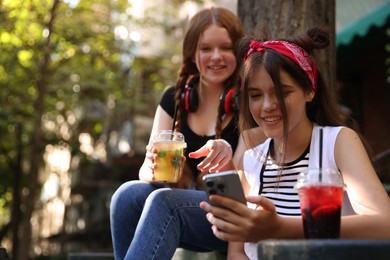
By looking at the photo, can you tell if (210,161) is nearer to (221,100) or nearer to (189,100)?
(221,100)

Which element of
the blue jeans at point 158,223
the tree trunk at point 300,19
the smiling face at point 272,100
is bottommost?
the blue jeans at point 158,223

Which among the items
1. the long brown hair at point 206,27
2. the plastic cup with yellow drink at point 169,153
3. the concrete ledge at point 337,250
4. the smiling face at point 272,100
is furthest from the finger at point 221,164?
the concrete ledge at point 337,250

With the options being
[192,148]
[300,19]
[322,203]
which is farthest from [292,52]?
[300,19]

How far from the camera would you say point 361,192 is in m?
2.61

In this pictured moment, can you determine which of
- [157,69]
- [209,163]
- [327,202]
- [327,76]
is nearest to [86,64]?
[157,69]

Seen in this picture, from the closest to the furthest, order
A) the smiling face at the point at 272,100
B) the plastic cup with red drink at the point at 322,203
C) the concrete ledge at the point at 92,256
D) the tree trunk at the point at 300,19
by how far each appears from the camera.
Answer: the plastic cup with red drink at the point at 322,203 < the smiling face at the point at 272,100 < the tree trunk at the point at 300,19 < the concrete ledge at the point at 92,256

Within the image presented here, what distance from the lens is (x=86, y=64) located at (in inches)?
597

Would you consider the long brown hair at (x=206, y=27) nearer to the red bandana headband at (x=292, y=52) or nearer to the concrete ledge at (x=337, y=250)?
the red bandana headband at (x=292, y=52)

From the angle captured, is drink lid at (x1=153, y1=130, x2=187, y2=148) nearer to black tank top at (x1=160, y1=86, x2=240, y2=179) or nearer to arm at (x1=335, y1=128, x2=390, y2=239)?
black tank top at (x1=160, y1=86, x2=240, y2=179)

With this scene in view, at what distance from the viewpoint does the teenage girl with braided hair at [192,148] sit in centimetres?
322

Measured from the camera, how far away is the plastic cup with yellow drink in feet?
11.2

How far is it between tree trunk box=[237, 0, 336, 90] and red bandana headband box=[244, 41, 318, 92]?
1714 mm

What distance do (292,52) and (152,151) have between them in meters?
1.01

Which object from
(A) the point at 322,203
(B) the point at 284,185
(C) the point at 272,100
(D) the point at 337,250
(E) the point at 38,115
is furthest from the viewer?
(E) the point at 38,115
